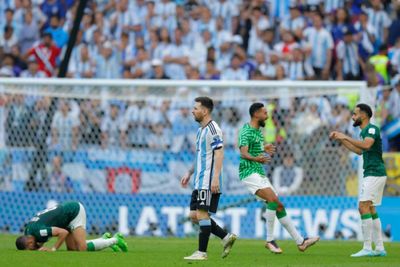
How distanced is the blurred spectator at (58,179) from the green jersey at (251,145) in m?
7.68

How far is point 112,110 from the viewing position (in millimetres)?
23984

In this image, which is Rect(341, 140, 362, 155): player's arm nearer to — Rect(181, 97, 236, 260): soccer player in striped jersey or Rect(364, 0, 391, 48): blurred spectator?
Rect(181, 97, 236, 260): soccer player in striped jersey

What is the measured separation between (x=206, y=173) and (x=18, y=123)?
10045 millimetres

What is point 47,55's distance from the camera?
27.6 meters

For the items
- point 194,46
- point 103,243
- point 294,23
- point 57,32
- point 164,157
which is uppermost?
point 294,23

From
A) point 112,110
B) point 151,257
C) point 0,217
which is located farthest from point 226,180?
point 151,257

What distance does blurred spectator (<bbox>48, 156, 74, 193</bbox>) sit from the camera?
23344 mm

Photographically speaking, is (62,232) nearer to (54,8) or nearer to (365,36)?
(365,36)

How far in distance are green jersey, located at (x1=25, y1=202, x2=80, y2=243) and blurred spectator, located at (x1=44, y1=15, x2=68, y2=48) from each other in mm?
12176

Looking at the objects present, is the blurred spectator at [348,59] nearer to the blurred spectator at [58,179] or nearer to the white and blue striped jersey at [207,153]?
the blurred spectator at [58,179]

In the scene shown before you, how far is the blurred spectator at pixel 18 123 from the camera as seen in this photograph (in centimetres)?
2366

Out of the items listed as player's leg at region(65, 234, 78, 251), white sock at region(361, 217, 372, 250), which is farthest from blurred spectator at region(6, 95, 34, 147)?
white sock at region(361, 217, 372, 250)

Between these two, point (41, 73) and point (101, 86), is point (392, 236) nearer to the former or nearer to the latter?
point (101, 86)

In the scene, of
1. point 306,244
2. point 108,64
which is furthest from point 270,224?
point 108,64
